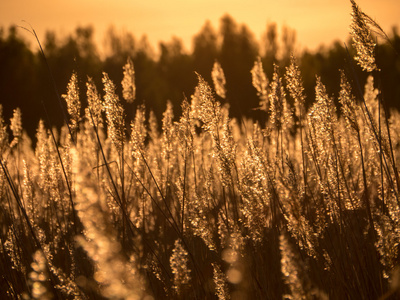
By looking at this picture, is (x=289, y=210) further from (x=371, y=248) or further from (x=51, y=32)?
(x=51, y=32)

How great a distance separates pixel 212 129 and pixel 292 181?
2.80ft

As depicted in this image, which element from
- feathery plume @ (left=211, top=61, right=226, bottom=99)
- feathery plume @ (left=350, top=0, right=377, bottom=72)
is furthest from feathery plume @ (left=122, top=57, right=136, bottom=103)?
feathery plume @ (left=350, top=0, right=377, bottom=72)

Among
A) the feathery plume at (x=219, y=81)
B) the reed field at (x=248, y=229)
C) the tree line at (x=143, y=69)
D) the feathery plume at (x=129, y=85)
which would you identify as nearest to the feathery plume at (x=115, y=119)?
the reed field at (x=248, y=229)

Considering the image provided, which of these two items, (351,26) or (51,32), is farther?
(51,32)

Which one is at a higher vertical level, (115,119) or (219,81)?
(219,81)

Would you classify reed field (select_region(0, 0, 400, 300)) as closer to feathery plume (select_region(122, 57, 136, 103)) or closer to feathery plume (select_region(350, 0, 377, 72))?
feathery plume (select_region(350, 0, 377, 72))

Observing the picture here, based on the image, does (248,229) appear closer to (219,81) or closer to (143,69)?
(219,81)

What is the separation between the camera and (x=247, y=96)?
22.4 metres

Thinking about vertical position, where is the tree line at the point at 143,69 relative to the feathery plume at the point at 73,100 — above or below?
above

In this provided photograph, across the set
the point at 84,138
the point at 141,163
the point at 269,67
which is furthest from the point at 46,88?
the point at 141,163

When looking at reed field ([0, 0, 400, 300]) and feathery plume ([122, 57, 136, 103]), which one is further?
feathery plume ([122, 57, 136, 103])

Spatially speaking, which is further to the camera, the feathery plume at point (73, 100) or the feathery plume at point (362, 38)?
the feathery plume at point (73, 100)

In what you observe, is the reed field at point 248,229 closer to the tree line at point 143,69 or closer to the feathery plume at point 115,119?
the feathery plume at point 115,119

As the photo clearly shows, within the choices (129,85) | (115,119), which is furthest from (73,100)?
(129,85)
